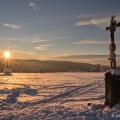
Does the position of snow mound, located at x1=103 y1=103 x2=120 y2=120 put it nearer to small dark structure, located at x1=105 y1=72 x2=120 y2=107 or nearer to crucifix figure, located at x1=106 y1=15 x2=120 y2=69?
small dark structure, located at x1=105 y1=72 x2=120 y2=107

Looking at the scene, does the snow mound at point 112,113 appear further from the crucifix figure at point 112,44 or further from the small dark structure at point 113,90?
the crucifix figure at point 112,44

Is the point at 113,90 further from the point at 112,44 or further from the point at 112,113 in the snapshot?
the point at 112,44

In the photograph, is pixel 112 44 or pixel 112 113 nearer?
pixel 112 113

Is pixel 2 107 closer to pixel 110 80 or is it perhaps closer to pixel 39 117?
pixel 39 117

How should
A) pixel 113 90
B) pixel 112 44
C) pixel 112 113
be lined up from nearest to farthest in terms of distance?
1. pixel 112 113
2. pixel 113 90
3. pixel 112 44

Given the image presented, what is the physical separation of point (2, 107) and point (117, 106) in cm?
562

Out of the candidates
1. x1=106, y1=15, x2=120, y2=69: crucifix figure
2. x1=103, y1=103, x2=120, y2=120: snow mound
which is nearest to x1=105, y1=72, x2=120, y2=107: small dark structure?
x1=103, y1=103, x2=120, y2=120: snow mound

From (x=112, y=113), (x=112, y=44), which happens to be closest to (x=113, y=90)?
(x=112, y=113)

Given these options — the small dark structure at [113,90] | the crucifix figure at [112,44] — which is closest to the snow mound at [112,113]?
the small dark structure at [113,90]

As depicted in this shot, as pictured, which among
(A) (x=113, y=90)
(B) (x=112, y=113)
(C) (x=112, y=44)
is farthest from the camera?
(C) (x=112, y=44)

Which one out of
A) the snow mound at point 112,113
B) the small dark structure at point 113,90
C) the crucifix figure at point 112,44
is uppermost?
the crucifix figure at point 112,44

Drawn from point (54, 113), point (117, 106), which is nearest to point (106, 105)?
point (117, 106)

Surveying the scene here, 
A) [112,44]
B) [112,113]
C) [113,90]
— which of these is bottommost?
[112,113]

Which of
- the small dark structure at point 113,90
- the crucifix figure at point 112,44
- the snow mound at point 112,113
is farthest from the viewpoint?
the crucifix figure at point 112,44
